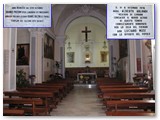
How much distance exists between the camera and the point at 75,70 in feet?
60.3

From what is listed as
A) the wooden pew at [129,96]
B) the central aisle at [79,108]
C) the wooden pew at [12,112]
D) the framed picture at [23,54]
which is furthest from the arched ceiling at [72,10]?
the wooden pew at [12,112]

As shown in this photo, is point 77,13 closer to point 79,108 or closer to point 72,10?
point 72,10

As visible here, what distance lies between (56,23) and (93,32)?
6608 millimetres

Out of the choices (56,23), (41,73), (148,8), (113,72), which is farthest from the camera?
(113,72)

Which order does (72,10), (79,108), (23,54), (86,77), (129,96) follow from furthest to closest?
(86,77), (72,10), (23,54), (79,108), (129,96)

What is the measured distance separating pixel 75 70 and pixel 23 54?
27.4ft

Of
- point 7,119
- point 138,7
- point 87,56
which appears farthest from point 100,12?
point 7,119

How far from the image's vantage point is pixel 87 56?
752 inches

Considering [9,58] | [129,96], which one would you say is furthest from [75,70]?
[129,96]

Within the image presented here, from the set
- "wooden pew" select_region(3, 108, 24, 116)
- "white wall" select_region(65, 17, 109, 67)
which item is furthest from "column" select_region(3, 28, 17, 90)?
"white wall" select_region(65, 17, 109, 67)

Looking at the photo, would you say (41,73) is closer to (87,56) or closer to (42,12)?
(42,12)

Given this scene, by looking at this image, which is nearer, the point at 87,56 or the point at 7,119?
the point at 7,119

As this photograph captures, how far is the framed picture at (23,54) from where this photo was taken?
10312 mm

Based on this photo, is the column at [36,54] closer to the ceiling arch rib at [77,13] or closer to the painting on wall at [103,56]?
the ceiling arch rib at [77,13]
